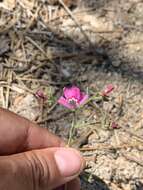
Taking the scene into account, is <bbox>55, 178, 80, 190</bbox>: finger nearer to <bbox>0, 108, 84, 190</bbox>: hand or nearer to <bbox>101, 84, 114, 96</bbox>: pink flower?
<bbox>0, 108, 84, 190</bbox>: hand

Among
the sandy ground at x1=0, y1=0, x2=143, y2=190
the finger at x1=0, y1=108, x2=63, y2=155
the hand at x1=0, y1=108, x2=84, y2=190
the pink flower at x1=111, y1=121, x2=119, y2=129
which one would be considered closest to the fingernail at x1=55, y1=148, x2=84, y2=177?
the hand at x1=0, y1=108, x2=84, y2=190

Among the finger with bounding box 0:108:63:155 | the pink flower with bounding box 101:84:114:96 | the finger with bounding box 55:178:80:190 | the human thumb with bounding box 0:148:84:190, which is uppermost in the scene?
the pink flower with bounding box 101:84:114:96

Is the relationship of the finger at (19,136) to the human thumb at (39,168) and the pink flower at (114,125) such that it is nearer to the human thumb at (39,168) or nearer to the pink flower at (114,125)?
the human thumb at (39,168)

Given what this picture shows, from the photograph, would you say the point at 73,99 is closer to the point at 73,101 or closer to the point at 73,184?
the point at 73,101

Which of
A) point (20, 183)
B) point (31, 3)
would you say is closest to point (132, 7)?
point (31, 3)

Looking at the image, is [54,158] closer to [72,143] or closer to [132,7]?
[72,143]

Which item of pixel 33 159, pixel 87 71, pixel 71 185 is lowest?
pixel 71 185

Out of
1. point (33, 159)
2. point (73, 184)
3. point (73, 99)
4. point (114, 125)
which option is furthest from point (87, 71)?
point (33, 159)
